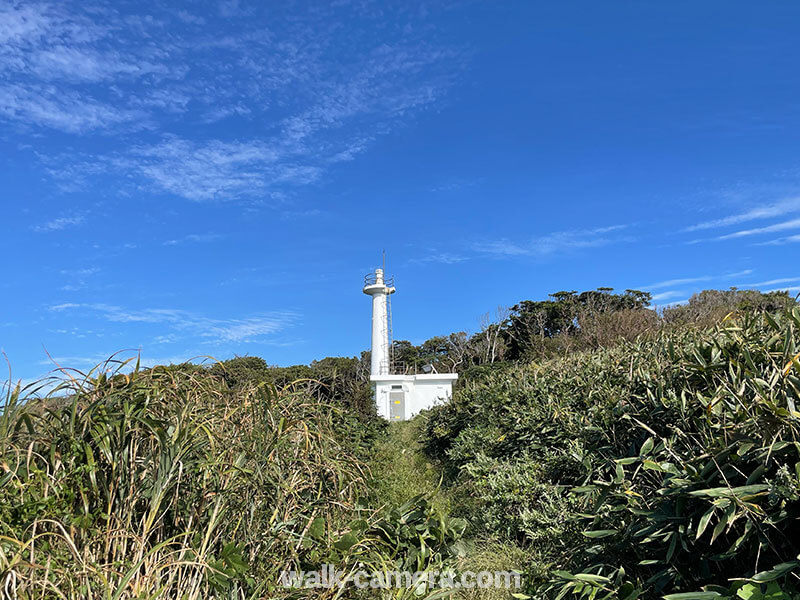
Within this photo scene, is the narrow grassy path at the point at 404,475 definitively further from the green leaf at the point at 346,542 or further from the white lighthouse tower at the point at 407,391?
the white lighthouse tower at the point at 407,391

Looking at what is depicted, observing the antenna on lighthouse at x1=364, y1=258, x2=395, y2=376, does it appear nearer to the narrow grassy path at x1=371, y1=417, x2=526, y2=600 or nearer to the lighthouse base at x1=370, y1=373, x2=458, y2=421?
the lighthouse base at x1=370, y1=373, x2=458, y2=421

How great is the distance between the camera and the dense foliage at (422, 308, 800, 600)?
2178 mm

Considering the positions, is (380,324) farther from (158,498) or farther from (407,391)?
(158,498)

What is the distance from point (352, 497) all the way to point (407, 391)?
1877 centimetres

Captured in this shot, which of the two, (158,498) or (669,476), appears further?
(669,476)

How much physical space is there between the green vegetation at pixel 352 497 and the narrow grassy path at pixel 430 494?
0.09 feet

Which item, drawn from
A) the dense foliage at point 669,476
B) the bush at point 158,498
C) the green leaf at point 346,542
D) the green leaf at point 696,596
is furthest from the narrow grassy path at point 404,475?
the green leaf at point 696,596

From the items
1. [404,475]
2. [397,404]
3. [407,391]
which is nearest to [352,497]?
[404,475]

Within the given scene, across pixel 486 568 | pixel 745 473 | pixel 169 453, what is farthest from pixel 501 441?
pixel 169 453

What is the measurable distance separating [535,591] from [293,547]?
4.77 ft

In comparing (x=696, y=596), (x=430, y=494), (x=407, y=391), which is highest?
(x=407, y=391)

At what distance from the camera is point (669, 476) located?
2578mm

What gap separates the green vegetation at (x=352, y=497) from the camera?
7.11 ft

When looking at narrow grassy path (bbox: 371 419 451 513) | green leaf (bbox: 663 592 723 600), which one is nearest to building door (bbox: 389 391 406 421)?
narrow grassy path (bbox: 371 419 451 513)
